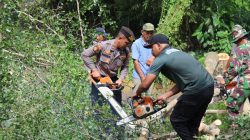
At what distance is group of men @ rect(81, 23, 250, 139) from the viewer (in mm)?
6367

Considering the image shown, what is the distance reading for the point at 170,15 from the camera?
12.8 metres

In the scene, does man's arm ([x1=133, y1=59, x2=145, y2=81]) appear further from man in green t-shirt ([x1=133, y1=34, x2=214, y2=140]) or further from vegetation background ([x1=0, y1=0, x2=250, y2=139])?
man in green t-shirt ([x1=133, y1=34, x2=214, y2=140])

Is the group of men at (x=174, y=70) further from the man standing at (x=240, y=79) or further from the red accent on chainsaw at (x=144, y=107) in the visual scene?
the red accent on chainsaw at (x=144, y=107)

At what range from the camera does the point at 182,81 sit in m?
6.39

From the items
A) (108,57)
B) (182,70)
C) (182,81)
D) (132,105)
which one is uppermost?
(108,57)

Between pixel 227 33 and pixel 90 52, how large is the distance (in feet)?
22.3

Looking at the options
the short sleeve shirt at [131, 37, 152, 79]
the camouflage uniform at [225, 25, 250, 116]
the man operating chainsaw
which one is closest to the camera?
the man operating chainsaw

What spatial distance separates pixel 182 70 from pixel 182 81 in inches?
5.4

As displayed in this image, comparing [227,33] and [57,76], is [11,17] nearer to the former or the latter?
[57,76]

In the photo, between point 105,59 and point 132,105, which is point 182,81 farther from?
point 105,59

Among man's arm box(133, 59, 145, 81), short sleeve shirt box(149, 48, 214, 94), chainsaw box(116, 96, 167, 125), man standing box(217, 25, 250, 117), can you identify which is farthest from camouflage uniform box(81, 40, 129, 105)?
man standing box(217, 25, 250, 117)

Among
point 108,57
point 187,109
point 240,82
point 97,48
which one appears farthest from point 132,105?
point 240,82

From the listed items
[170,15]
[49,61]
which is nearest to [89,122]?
[49,61]

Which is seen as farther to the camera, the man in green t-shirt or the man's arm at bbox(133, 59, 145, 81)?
the man's arm at bbox(133, 59, 145, 81)
